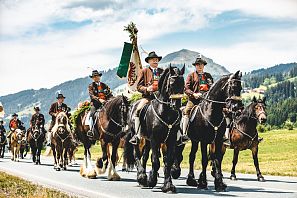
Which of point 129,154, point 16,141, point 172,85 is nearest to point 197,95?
point 172,85

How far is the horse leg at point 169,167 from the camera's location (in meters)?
12.5

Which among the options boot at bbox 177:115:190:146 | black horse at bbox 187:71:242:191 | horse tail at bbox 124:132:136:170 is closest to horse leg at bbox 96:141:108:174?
horse tail at bbox 124:132:136:170

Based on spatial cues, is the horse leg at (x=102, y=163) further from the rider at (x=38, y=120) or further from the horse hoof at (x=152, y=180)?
the rider at (x=38, y=120)

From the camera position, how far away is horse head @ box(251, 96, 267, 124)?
15.9 metres

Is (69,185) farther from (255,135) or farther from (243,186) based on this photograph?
(255,135)

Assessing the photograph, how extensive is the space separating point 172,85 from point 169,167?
2057mm

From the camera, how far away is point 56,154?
77.0 ft

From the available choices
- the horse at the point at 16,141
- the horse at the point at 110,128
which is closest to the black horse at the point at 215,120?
the horse at the point at 110,128

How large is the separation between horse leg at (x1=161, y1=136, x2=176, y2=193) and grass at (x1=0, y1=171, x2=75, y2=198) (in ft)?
8.15

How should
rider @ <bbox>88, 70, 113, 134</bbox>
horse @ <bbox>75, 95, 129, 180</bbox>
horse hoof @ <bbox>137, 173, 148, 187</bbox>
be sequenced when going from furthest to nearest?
rider @ <bbox>88, 70, 113, 134</bbox> → horse @ <bbox>75, 95, 129, 180</bbox> → horse hoof @ <bbox>137, 173, 148, 187</bbox>

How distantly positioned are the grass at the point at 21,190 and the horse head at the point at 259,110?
22.8 ft

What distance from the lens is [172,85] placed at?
12.4m

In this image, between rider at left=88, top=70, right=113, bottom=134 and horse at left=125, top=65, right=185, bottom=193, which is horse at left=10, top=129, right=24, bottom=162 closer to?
rider at left=88, top=70, right=113, bottom=134

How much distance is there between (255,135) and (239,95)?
485 centimetres
